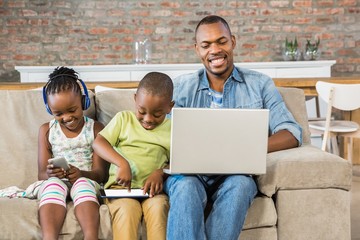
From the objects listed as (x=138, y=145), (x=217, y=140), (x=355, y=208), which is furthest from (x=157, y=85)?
(x=355, y=208)

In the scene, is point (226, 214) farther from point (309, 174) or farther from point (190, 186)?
point (309, 174)

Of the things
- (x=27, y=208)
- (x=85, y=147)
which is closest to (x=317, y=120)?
(x=85, y=147)

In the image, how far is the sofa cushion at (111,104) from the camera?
2.52m

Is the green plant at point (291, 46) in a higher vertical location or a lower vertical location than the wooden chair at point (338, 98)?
higher

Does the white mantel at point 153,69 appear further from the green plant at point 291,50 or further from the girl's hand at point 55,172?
the girl's hand at point 55,172

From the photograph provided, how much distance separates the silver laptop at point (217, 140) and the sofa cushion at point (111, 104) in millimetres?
688

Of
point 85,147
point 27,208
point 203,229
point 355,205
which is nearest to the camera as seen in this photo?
point 203,229

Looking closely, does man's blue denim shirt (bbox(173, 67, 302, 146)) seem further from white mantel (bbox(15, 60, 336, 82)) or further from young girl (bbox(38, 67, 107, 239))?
white mantel (bbox(15, 60, 336, 82))

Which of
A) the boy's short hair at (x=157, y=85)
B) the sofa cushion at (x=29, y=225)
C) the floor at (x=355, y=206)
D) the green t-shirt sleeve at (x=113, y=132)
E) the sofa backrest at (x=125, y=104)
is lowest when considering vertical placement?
the floor at (x=355, y=206)

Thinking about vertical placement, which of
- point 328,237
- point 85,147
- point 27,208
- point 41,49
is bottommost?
point 328,237

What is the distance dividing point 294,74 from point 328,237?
4055 millimetres

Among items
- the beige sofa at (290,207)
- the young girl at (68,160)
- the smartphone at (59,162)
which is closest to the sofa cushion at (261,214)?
the beige sofa at (290,207)

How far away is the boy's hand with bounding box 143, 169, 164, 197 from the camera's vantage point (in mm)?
1996

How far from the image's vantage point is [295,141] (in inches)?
92.7
